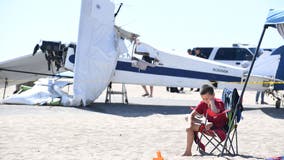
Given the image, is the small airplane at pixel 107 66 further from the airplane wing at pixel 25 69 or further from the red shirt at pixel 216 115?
the red shirt at pixel 216 115

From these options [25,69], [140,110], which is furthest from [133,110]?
[25,69]

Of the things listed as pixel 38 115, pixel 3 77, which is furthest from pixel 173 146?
pixel 3 77

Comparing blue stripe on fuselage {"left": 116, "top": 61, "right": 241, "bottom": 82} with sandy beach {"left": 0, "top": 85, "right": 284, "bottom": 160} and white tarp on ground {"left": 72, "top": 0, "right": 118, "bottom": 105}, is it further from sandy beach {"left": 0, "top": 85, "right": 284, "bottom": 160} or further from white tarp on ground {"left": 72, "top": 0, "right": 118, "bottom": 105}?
sandy beach {"left": 0, "top": 85, "right": 284, "bottom": 160}

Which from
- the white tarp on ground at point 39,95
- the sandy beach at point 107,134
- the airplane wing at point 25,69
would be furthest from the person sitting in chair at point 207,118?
the airplane wing at point 25,69

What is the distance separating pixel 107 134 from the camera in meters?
8.17

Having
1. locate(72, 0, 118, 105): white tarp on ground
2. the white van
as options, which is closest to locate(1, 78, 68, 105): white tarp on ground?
locate(72, 0, 118, 105): white tarp on ground

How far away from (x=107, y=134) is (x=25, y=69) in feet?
27.9

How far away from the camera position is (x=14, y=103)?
42.0ft

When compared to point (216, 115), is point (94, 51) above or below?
above

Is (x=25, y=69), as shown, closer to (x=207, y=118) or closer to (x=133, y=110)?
(x=133, y=110)

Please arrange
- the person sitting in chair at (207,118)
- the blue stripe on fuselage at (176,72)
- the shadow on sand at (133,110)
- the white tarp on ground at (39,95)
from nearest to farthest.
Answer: the person sitting in chair at (207,118), the shadow on sand at (133,110), the white tarp on ground at (39,95), the blue stripe on fuselage at (176,72)

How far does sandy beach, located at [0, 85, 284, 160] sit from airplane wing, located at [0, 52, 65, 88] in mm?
3165

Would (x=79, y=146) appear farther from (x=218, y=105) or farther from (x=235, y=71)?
(x=235, y=71)

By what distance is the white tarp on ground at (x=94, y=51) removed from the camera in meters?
12.5
